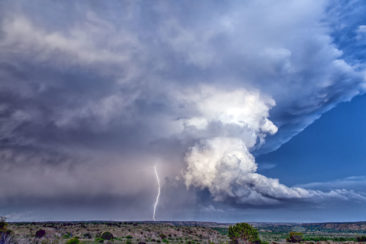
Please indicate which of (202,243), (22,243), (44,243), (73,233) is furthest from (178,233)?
(22,243)

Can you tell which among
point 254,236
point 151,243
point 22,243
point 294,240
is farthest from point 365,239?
point 22,243

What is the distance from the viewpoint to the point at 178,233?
123625 millimetres

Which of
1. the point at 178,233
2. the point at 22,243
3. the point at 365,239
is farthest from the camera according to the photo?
Answer: the point at 178,233

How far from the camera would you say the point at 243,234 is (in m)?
83.1

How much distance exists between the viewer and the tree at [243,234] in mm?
82500

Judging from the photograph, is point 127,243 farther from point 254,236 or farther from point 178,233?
point 178,233

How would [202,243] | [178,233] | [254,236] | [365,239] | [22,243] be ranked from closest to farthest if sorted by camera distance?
[22,243], [254,236], [202,243], [365,239], [178,233]

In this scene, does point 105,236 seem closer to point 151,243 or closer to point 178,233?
point 151,243

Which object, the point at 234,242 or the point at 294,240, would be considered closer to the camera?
the point at 234,242

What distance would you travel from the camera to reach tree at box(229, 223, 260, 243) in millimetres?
82500

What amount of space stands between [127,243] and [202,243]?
25.6m

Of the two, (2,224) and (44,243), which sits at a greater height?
(2,224)

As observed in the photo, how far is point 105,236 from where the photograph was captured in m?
92.8

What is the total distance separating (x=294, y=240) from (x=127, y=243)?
6483 cm
